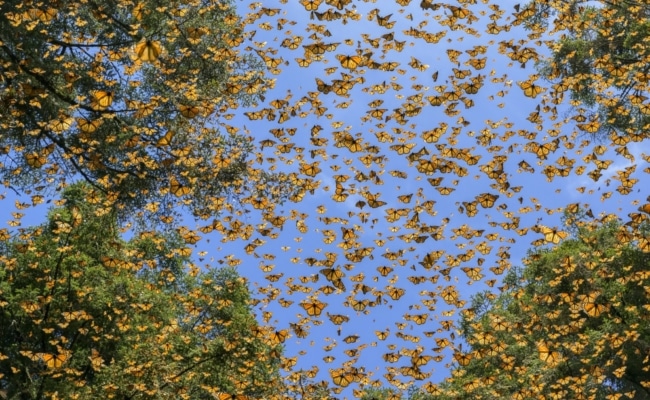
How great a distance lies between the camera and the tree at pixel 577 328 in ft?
54.0

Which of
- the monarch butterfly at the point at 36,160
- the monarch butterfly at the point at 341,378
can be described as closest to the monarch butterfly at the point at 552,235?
the monarch butterfly at the point at 341,378

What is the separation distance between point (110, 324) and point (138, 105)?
723 centimetres

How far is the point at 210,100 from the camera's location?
13.9 metres

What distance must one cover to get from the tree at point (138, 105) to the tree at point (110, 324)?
138cm

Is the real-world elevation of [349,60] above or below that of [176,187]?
below

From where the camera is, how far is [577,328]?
56.2ft

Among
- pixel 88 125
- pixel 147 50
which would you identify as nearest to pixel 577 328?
pixel 88 125

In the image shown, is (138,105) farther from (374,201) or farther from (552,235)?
(552,235)

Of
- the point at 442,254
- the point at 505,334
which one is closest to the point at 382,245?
the point at 442,254

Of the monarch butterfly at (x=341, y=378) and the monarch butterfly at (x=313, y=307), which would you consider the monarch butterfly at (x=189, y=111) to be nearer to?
the monarch butterfly at (x=313, y=307)

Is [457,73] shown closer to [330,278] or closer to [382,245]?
[382,245]

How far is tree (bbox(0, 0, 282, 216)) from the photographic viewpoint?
12719 millimetres

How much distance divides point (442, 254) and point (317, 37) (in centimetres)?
450

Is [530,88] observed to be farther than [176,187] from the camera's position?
No
